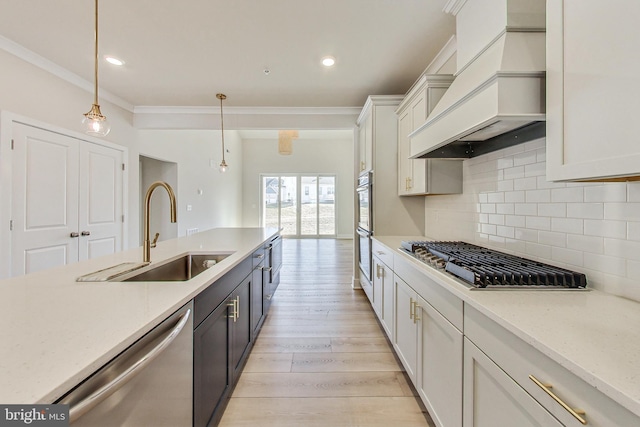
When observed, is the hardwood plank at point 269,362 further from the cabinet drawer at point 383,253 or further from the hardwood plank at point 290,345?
the cabinet drawer at point 383,253

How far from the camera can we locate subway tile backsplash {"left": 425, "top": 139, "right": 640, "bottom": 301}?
3.26 ft

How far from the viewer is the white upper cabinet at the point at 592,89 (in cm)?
72

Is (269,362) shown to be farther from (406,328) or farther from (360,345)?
(406,328)

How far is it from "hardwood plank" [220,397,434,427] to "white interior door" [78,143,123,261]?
2994mm

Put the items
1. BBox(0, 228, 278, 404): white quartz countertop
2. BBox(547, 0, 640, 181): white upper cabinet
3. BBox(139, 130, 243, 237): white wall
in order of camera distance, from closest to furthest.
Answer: BBox(0, 228, 278, 404): white quartz countertop → BBox(547, 0, 640, 181): white upper cabinet → BBox(139, 130, 243, 237): white wall

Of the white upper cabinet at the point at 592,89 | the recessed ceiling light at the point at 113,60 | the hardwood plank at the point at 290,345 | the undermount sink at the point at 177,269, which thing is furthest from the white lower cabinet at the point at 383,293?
the recessed ceiling light at the point at 113,60

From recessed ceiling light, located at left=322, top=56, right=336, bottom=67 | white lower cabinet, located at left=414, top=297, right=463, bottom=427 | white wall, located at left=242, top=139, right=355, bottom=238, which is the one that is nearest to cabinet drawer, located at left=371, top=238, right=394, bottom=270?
white lower cabinet, located at left=414, top=297, right=463, bottom=427

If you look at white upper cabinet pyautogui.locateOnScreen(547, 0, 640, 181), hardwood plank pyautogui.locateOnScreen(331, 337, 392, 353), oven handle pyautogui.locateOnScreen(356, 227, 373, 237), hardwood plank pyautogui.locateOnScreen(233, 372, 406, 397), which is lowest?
hardwood plank pyautogui.locateOnScreen(233, 372, 406, 397)

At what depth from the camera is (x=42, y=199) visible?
268cm

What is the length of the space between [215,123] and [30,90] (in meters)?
1.85

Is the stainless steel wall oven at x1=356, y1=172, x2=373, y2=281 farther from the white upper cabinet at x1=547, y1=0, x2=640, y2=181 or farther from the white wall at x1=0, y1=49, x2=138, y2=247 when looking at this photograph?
the white wall at x1=0, y1=49, x2=138, y2=247

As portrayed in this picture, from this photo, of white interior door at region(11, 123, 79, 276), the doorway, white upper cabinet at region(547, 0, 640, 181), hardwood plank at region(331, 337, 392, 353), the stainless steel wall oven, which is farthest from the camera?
the doorway

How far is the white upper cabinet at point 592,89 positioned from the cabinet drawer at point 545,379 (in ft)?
1.88

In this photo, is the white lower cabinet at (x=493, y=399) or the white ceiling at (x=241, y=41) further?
the white ceiling at (x=241, y=41)
